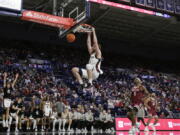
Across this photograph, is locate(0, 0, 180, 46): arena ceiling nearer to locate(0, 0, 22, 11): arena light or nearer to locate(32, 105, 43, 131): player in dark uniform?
locate(0, 0, 22, 11): arena light

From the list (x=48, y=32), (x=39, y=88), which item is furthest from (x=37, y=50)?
(x=39, y=88)

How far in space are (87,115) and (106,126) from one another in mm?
1253

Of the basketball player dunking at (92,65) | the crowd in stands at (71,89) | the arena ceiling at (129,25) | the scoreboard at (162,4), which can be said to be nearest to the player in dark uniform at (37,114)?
the crowd in stands at (71,89)

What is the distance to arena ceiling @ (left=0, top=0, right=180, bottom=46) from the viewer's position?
64.8 ft

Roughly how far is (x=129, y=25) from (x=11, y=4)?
12937 mm

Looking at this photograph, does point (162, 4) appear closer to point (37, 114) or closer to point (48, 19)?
point (48, 19)

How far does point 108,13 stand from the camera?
2039cm

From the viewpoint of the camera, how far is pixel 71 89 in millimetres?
18688

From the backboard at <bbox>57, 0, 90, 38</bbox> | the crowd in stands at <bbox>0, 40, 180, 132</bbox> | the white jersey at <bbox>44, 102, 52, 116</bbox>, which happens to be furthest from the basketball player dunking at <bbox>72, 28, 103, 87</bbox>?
the white jersey at <bbox>44, 102, 52, 116</bbox>

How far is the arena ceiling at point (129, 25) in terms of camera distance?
19758mm

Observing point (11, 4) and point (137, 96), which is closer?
point (137, 96)

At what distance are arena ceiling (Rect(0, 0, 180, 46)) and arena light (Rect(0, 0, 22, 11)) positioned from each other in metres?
5.54

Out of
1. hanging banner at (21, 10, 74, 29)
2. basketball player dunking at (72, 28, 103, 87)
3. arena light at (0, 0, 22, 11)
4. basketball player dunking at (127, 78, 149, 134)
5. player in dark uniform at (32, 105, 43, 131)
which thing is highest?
arena light at (0, 0, 22, 11)

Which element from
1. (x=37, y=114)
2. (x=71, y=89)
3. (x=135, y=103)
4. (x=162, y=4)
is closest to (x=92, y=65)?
(x=135, y=103)
